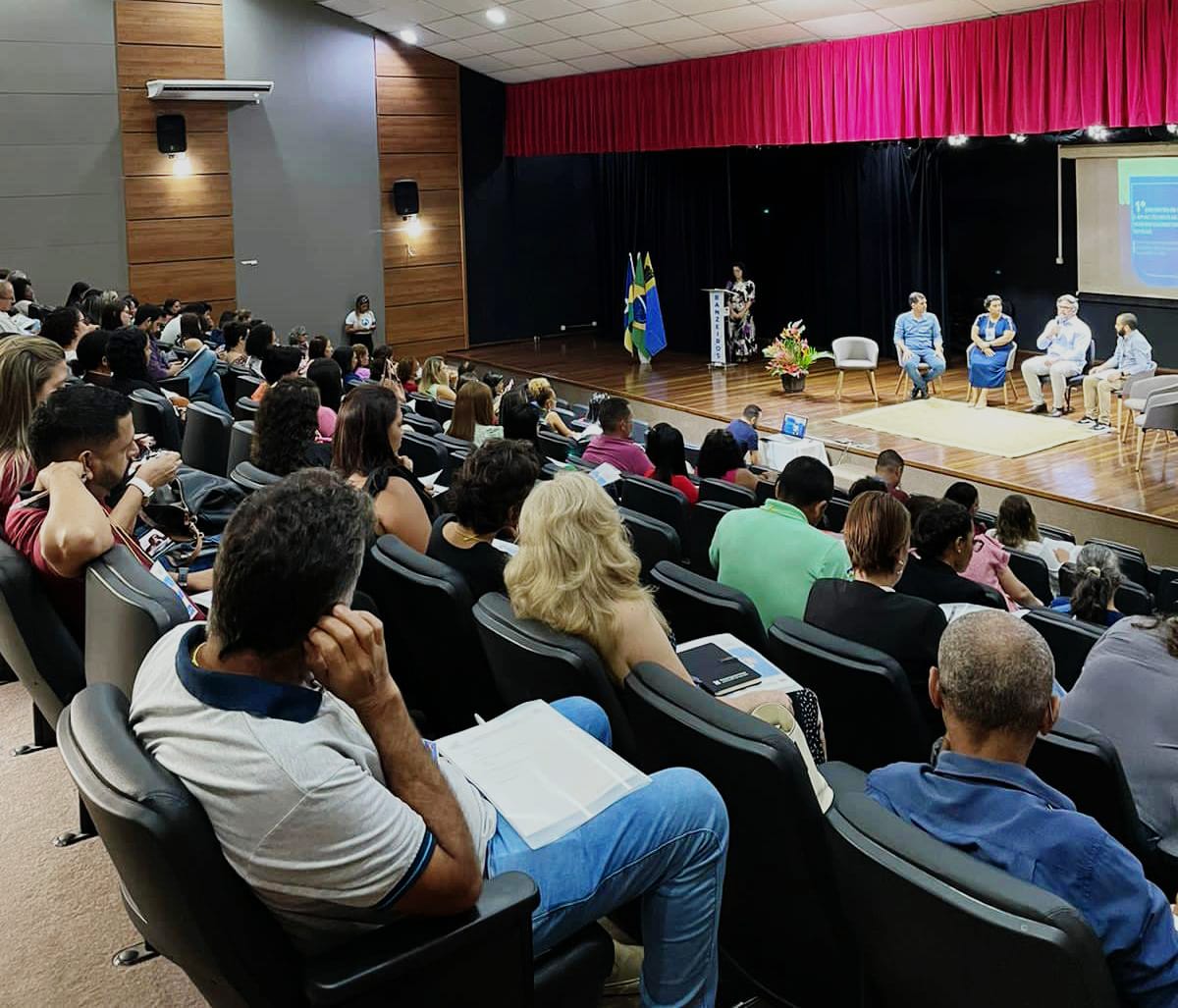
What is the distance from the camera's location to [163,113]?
1285cm

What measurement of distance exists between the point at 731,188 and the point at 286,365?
30.6ft

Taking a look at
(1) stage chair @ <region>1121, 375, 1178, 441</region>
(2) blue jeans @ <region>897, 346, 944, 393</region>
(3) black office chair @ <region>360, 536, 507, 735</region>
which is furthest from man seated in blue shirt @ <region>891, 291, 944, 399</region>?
(3) black office chair @ <region>360, 536, 507, 735</region>

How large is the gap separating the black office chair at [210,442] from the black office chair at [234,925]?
3721 mm

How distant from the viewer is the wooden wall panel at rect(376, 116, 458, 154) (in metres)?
14.5

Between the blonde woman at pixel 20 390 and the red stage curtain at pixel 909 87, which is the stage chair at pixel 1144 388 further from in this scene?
the blonde woman at pixel 20 390

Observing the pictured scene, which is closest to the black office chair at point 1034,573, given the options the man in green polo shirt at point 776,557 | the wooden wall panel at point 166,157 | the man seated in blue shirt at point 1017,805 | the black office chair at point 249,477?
the man in green polo shirt at point 776,557

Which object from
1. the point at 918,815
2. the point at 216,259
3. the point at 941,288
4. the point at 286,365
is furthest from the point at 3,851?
the point at 941,288

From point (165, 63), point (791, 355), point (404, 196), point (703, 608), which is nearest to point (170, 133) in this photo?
point (165, 63)

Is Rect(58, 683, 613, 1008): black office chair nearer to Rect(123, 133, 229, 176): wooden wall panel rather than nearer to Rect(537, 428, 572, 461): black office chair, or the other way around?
Rect(537, 428, 572, 461): black office chair

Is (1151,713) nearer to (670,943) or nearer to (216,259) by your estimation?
(670,943)

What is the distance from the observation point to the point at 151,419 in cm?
550

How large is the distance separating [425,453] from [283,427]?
1.48 metres

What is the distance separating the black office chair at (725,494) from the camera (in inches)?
215

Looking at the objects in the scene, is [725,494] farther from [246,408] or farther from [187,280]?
[187,280]
